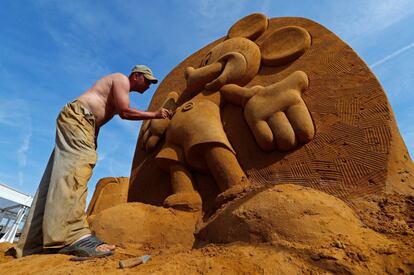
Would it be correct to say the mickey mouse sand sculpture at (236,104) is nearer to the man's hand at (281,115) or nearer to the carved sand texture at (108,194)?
the man's hand at (281,115)

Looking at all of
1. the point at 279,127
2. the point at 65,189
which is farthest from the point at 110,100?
the point at 279,127

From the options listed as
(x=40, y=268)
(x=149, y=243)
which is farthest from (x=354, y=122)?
(x=40, y=268)

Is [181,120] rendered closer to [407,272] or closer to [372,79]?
[372,79]

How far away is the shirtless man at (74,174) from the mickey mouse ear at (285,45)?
139 cm

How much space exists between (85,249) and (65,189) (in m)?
0.43

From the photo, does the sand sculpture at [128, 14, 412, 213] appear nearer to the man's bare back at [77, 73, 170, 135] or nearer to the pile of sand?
the pile of sand

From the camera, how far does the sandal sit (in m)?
1.95

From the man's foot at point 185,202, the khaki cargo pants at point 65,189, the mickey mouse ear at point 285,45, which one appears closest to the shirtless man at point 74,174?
the khaki cargo pants at point 65,189

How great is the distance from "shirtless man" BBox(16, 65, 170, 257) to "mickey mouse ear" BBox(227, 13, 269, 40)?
1631 millimetres

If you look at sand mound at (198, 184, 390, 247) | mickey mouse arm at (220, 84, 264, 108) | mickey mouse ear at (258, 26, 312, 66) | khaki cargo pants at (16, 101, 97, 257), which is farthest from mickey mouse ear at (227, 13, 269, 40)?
sand mound at (198, 184, 390, 247)

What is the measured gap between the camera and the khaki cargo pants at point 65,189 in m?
2.06

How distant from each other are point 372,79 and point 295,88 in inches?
25.3

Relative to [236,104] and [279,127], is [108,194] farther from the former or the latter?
[279,127]

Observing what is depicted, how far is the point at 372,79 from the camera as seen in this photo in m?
2.72
